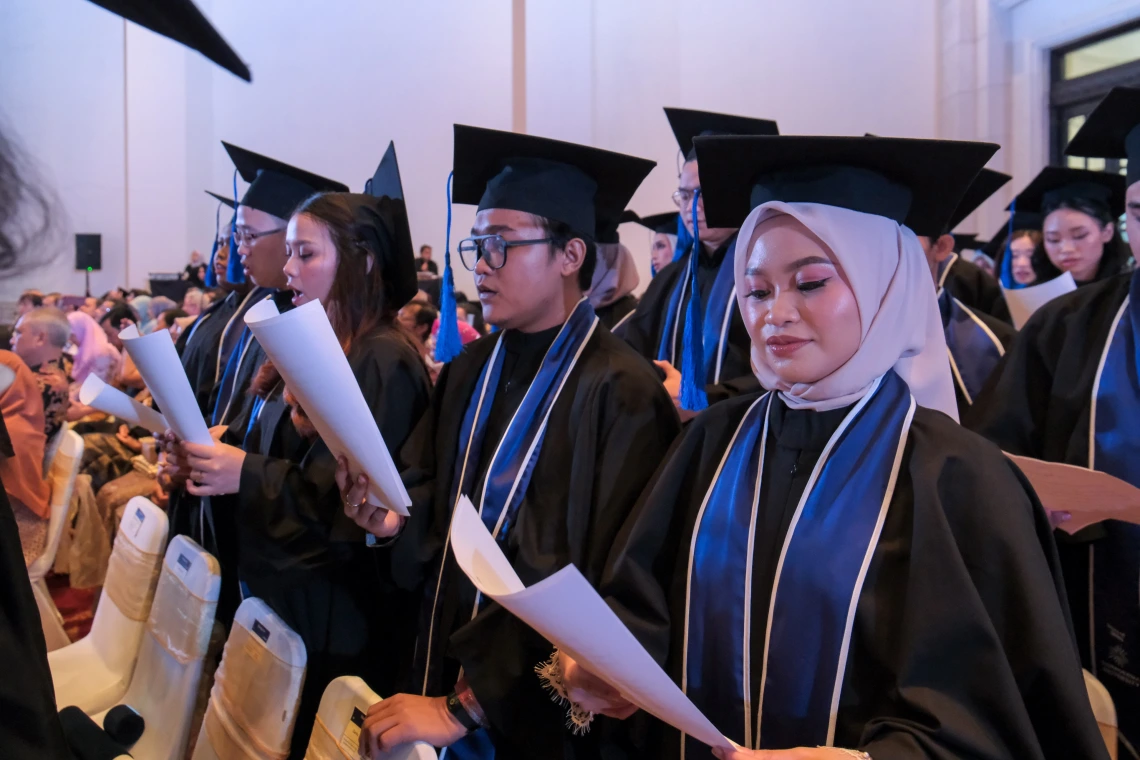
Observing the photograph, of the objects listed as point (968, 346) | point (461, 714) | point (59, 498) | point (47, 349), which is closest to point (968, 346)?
point (968, 346)

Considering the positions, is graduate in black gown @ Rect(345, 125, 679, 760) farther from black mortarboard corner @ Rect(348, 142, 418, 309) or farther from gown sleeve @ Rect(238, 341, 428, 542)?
black mortarboard corner @ Rect(348, 142, 418, 309)

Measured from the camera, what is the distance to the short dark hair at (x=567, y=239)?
2.03 meters

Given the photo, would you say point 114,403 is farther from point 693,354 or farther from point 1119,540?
point 1119,540

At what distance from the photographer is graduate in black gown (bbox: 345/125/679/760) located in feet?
5.49

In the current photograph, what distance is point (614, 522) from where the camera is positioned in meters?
1.69

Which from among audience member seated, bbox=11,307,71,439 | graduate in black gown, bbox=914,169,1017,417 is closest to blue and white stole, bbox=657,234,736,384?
graduate in black gown, bbox=914,169,1017,417

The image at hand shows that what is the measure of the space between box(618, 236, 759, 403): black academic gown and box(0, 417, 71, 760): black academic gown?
1.57 meters

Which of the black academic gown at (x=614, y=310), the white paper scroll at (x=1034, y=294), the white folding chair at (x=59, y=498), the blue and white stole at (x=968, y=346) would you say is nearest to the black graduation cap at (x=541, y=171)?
the blue and white stole at (x=968, y=346)

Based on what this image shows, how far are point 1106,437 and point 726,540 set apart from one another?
3.61ft

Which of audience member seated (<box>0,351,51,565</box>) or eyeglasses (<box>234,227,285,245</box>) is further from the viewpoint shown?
audience member seated (<box>0,351,51,565</box>)

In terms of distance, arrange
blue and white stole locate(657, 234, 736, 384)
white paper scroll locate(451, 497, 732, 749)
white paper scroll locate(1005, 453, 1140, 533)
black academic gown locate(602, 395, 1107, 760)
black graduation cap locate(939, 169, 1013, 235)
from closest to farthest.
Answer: white paper scroll locate(451, 497, 732, 749)
black academic gown locate(602, 395, 1107, 760)
white paper scroll locate(1005, 453, 1140, 533)
blue and white stole locate(657, 234, 736, 384)
black graduation cap locate(939, 169, 1013, 235)

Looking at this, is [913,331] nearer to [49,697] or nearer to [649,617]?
[649,617]

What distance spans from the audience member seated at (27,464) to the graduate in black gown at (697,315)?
258 centimetres

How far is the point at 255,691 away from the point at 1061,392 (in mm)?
1983
